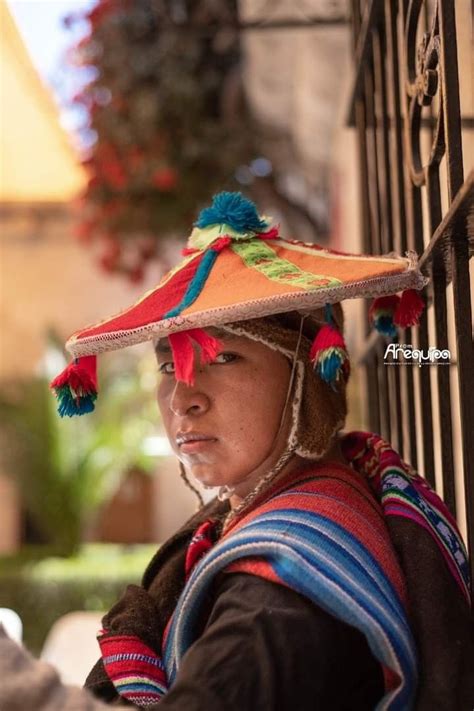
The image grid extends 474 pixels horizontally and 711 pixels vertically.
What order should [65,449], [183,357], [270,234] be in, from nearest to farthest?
[183,357] → [270,234] → [65,449]

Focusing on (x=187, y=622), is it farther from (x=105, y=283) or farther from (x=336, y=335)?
(x=105, y=283)

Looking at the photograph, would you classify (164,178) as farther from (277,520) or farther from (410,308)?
(277,520)

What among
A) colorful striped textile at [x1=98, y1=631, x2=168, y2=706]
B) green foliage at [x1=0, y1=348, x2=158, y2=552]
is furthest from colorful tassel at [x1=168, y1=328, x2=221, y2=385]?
green foliage at [x1=0, y1=348, x2=158, y2=552]

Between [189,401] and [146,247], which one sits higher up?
[146,247]

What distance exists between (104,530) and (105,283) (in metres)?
2.35

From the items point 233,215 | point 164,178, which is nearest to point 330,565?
point 233,215

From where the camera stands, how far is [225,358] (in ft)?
3.95

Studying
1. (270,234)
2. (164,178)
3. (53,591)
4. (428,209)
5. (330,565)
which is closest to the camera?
(330,565)

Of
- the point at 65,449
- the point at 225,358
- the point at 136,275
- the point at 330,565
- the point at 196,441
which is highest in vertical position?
the point at 136,275

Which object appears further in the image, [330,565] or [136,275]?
[136,275]

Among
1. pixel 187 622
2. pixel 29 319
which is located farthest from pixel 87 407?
pixel 29 319

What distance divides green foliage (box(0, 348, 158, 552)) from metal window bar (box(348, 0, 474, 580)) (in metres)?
4.45

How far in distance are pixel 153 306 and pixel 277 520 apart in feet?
1.01

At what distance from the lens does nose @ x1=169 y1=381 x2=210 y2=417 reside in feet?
3.92
